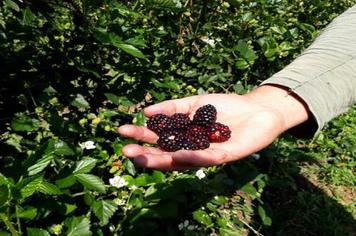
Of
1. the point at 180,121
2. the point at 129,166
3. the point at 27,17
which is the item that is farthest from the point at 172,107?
the point at 27,17

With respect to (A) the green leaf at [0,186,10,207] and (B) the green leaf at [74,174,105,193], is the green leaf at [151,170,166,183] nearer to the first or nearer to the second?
(B) the green leaf at [74,174,105,193]

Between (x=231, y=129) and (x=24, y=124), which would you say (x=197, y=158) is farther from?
(x=24, y=124)

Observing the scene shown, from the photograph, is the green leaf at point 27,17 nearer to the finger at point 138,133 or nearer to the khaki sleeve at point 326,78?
the finger at point 138,133

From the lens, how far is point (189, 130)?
6.30ft

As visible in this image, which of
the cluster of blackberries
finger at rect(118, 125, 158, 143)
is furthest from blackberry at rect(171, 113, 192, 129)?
finger at rect(118, 125, 158, 143)

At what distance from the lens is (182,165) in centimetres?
144

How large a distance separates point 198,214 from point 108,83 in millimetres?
704

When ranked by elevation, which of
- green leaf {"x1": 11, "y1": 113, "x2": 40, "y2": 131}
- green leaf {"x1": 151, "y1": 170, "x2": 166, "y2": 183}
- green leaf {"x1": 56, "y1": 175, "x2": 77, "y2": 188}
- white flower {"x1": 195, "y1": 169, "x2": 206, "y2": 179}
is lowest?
white flower {"x1": 195, "y1": 169, "x2": 206, "y2": 179}

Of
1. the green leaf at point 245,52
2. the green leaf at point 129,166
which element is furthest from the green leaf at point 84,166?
the green leaf at point 245,52

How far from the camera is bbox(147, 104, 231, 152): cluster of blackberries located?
5.78ft

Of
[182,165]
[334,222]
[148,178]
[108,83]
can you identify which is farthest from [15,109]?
[334,222]

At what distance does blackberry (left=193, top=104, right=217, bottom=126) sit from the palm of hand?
9 cm

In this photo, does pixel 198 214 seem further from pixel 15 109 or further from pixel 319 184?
pixel 319 184

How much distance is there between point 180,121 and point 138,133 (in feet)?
0.95
